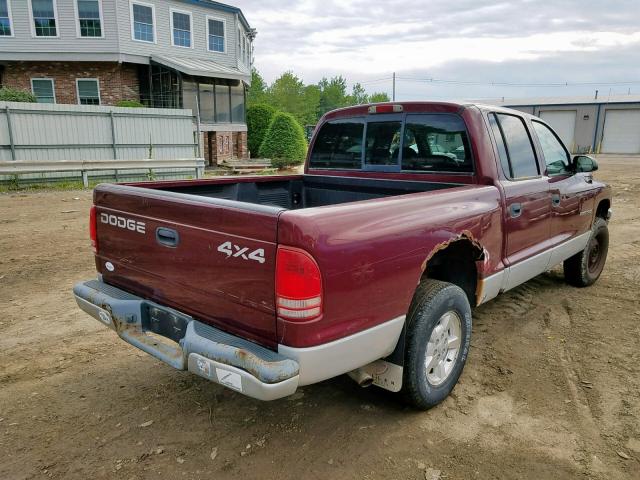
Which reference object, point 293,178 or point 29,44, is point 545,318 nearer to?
point 293,178

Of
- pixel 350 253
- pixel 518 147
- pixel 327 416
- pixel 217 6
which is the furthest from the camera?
pixel 217 6

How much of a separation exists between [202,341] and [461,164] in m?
2.45

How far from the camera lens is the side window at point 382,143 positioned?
14.1ft

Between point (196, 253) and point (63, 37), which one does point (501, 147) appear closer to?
point (196, 253)

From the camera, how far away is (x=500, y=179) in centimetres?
382

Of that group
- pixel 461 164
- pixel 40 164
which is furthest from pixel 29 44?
pixel 461 164

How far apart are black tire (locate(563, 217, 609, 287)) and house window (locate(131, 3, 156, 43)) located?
2144cm

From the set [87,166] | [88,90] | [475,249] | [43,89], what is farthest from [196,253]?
[43,89]

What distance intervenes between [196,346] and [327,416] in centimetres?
112

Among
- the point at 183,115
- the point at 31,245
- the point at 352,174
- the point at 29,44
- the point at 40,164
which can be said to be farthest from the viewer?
the point at 29,44

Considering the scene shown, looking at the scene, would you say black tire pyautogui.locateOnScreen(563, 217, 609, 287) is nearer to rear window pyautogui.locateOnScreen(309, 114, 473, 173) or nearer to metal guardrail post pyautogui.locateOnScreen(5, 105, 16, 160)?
rear window pyautogui.locateOnScreen(309, 114, 473, 173)

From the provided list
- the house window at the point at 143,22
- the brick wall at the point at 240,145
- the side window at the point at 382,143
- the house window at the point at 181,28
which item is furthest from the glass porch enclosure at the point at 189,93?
the side window at the point at 382,143

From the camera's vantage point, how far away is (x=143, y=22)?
871 inches

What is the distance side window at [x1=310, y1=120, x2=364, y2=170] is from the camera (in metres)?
4.58
